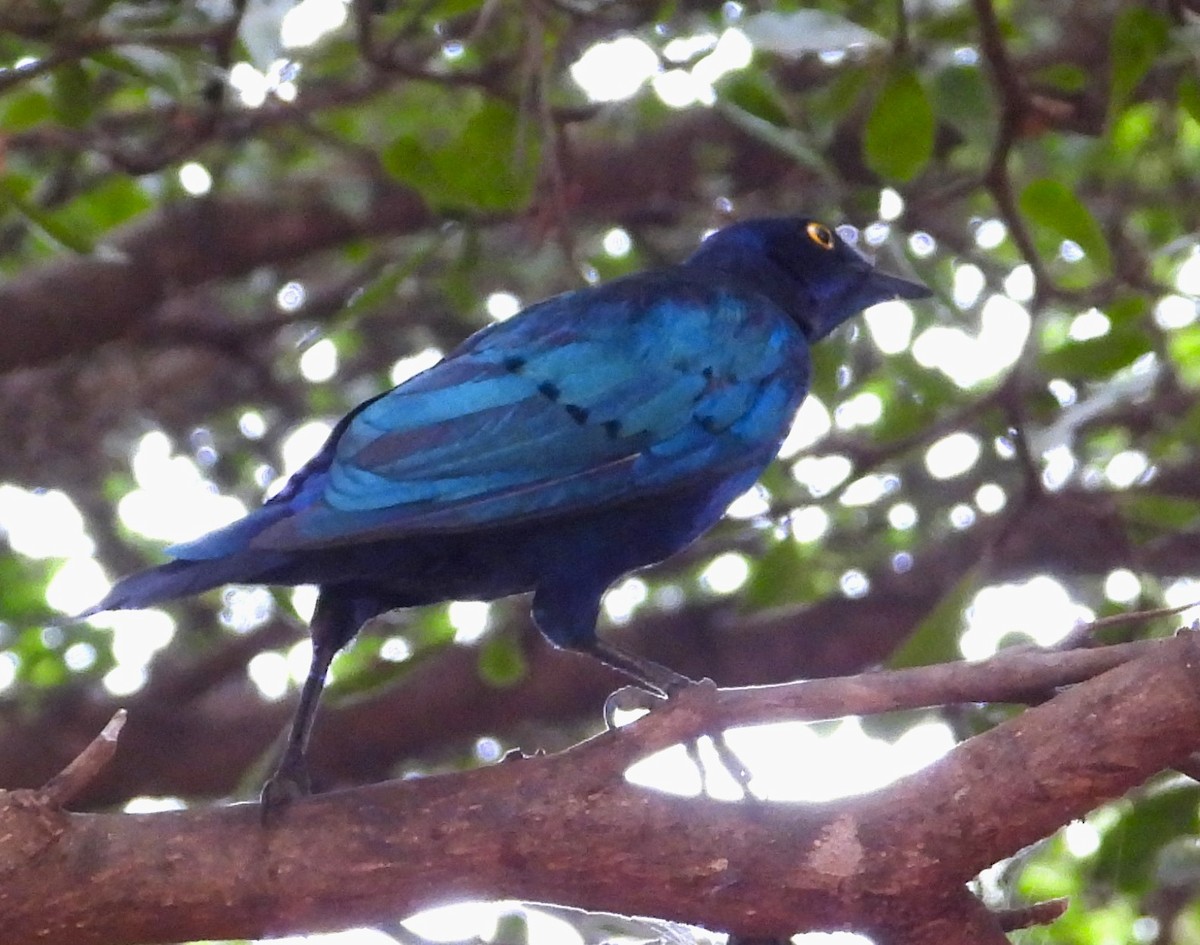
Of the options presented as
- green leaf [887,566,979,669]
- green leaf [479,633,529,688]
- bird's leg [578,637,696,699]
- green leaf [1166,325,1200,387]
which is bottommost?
green leaf [1166,325,1200,387]

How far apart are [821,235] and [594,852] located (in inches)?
82.0

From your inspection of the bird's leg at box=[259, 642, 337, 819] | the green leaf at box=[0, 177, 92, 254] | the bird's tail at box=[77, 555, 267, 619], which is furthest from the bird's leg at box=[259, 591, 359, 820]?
the green leaf at box=[0, 177, 92, 254]

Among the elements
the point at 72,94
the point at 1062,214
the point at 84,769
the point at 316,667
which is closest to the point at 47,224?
the point at 72,94

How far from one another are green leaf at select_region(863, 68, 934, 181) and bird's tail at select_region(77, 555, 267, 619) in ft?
6.23

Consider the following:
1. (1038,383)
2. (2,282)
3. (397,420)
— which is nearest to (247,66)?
(2,282)

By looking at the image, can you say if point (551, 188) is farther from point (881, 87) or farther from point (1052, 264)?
point (1052, 264)

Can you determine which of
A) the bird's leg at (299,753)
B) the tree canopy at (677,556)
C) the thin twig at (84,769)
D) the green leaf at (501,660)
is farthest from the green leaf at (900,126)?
the thin twig at (84,769)

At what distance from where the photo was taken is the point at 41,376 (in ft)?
19.6

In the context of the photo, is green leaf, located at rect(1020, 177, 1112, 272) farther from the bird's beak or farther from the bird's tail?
the bird's tail

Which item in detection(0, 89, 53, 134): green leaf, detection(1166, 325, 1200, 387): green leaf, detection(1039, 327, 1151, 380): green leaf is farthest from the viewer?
detection(1166, 325, 1200, 387): green leaf

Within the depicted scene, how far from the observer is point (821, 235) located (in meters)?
4.05

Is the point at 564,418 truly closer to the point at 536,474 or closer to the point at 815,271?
the point at 536,474

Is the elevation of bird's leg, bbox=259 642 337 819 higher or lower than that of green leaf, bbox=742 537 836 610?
higher

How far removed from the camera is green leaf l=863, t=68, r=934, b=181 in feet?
12.1
